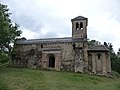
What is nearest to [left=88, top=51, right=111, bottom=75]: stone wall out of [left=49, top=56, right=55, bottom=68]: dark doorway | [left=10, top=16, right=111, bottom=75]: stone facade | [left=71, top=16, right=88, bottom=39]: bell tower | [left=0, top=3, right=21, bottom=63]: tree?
[left=10, top=16, right=111, bottom=75]: stone facade

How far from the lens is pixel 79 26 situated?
40031 mm

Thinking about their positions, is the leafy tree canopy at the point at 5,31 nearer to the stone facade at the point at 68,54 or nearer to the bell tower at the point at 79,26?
the stone facade at the point at 68,54

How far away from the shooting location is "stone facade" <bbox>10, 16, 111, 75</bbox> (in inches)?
1384

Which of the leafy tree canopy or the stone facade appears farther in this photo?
the stone facade

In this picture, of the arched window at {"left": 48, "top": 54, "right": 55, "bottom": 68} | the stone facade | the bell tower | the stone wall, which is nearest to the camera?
the stone wall

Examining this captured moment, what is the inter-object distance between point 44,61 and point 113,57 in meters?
25.8

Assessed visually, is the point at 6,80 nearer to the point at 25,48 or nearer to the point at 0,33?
the point at 0,33

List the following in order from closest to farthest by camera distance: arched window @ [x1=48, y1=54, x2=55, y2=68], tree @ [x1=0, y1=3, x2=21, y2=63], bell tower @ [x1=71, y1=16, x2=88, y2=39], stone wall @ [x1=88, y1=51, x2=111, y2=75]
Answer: tree @ [x1=0, y1=3, x2=21, y2=63], stone wall @ [x1=88, y1=51, x2=111, y2=75], arched window @ [x1=48, y1=54, x2=55, y2=68], bell tower @ [x1=71, y1=16, x2=88, y2=39]

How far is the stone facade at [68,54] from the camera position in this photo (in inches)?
1384

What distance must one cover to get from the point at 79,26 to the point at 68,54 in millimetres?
7527

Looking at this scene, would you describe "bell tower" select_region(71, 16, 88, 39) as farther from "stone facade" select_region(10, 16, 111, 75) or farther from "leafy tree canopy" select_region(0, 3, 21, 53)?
"leafy tree canopy" select_region(0, 3, 21, 53)

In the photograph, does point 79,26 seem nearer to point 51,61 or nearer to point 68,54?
point 68,54

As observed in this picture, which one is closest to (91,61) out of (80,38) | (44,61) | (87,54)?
(87,54)

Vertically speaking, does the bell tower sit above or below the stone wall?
above
